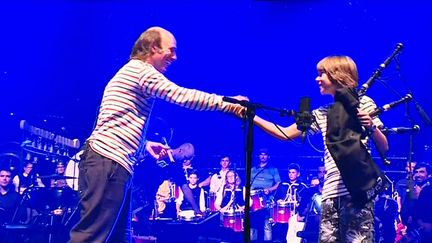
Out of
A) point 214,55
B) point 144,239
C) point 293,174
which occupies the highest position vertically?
point 214,55

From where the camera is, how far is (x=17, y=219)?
7.85 meters

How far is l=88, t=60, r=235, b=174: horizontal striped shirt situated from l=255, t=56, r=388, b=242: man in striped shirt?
1.53 ft

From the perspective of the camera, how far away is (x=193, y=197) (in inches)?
332

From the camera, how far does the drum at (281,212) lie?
8086 mm

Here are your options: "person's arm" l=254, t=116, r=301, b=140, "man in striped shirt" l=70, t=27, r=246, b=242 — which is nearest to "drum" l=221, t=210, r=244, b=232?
"person's arm" l=254, t=116, r=301, b=140

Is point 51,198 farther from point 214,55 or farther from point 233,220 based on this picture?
point 214,55

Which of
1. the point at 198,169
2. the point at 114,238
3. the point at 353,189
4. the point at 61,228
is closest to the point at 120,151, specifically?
the point at 114,238

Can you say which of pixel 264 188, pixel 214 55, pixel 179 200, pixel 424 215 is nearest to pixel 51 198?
pixel 179 200

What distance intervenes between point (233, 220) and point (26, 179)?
3049 millimetres

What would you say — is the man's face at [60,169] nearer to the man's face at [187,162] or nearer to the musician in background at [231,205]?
the man's face at [187,162]

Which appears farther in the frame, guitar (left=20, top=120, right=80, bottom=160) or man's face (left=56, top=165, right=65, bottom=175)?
guitar (left=20, top=120, right=80, bottom=160)

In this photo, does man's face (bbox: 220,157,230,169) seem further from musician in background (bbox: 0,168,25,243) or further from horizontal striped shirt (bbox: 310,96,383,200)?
horizontal striped shirt (bbox: 310,96,383,200)

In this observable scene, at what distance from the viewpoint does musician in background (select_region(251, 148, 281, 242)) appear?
26.8ft

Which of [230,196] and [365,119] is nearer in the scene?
[365,119]
